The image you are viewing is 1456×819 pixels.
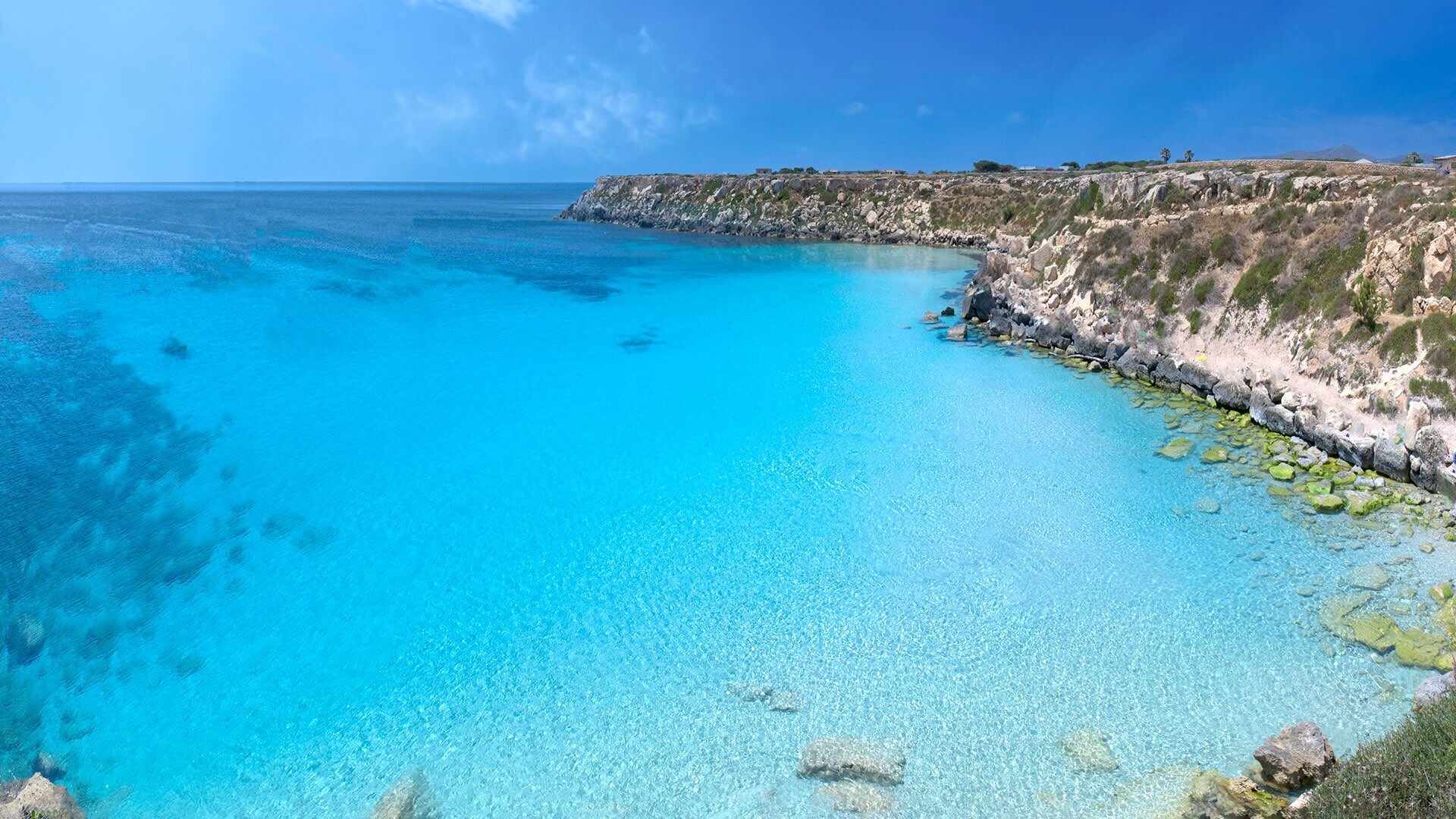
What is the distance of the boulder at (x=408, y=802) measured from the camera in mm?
9234

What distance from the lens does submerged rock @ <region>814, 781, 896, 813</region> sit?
9.07 m

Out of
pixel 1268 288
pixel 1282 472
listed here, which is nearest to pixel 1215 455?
pixel 1282 472

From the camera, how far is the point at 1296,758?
8523 mm

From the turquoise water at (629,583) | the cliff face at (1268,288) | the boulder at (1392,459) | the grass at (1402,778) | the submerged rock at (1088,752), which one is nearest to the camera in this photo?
the grass at (1402,778)

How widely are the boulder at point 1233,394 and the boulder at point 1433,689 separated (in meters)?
13.1

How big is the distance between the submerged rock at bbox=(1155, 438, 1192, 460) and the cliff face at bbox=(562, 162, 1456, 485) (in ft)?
9.00

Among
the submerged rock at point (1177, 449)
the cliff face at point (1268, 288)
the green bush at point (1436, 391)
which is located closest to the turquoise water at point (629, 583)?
the submerged rock at point (1177, 449)

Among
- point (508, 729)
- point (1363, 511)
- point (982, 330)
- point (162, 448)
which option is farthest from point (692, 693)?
point (982, 330)

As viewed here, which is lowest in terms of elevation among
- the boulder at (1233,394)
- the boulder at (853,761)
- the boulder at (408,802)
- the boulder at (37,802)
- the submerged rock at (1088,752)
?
the boulder at (408,802)

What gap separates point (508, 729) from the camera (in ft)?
34.9

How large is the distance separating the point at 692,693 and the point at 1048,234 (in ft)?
118

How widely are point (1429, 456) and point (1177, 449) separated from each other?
16.3ft

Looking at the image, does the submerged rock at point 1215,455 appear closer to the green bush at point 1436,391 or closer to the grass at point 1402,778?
the green bush at point 1436,391

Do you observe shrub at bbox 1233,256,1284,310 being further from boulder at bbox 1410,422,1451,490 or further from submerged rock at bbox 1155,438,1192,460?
boulder at bbox 1410,422,1451,490
